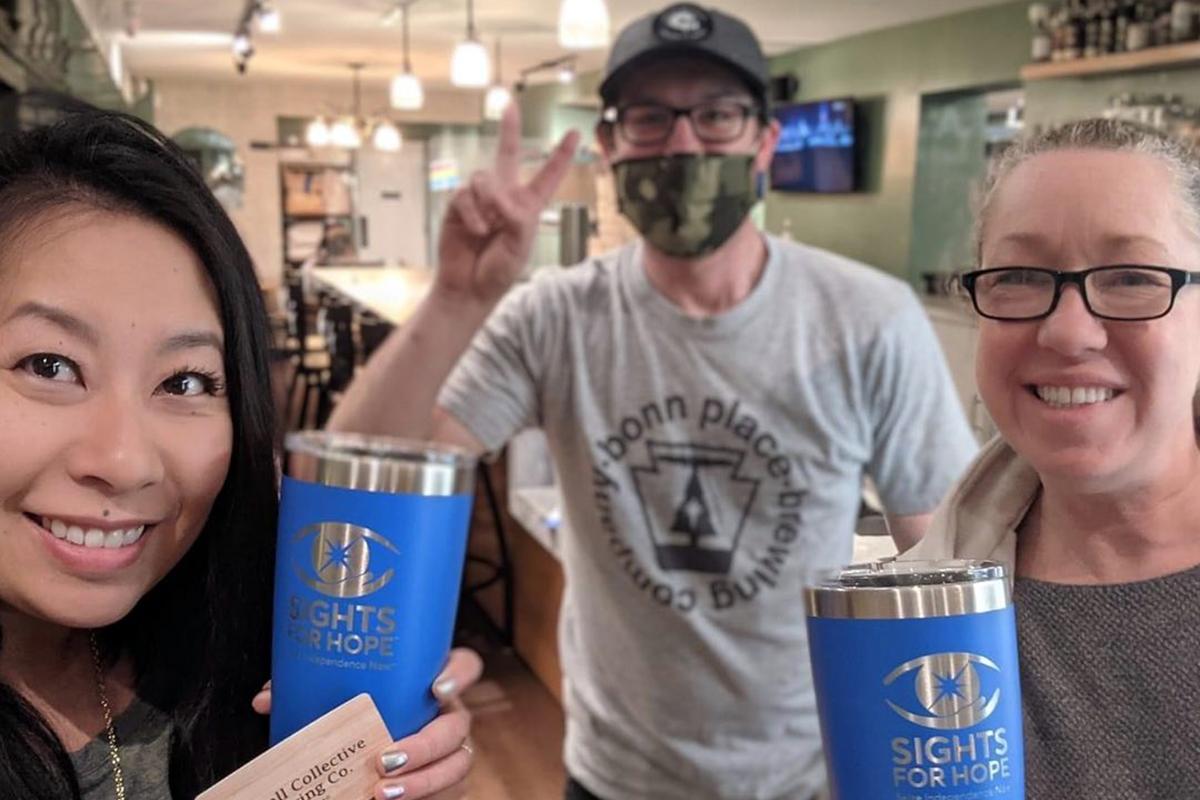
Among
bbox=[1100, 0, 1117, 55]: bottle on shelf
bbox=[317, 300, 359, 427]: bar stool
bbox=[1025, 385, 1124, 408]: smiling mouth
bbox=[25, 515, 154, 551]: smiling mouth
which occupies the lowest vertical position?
bbox=[317, 300, 359, 427]: bar stool

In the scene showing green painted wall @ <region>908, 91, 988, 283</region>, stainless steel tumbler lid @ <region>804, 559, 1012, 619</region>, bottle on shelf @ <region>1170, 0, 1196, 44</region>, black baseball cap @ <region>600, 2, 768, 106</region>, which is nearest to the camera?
stainless steel tumbler lid @ <region>804, 559, 1012, 619</region>

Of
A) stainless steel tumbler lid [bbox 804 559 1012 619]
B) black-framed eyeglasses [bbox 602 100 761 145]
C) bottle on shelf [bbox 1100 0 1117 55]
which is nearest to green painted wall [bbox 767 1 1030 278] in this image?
bottle on shelf [bbox 1100 0 1117 55]

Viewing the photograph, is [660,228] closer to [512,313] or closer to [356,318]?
[512,313]

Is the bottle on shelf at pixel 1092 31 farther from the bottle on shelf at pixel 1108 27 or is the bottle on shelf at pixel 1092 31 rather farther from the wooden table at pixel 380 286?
the wooden table at pixel 380 286

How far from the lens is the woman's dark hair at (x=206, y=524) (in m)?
0.80

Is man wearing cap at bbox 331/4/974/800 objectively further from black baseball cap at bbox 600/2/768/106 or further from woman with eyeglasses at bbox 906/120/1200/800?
woman with eyeglasses at bbox 906/120/1200/800

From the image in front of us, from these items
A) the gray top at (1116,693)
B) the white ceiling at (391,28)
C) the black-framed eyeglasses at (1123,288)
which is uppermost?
the white ceiling at (391,28)

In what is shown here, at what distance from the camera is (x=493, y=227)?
58.7 inches

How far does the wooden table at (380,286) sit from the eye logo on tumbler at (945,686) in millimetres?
4817

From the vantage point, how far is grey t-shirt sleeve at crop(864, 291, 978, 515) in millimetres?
1507

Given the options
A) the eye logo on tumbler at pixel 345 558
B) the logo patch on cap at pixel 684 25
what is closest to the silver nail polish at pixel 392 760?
the eye logo on tumbler at pixel 345 558

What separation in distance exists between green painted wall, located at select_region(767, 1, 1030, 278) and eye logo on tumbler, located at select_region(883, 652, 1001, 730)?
660 centimetres

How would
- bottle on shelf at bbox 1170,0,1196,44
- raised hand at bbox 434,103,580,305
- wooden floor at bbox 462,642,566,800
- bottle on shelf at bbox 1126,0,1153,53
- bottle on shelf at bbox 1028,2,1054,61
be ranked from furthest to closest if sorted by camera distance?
bottle on shelf at bbox 1028,2,1054,61, bottle on shelf at bbox 1126,0,1153,53, bottle on shelf at bbox 1170,0,1196,44, wooden floor at bbox 462,642,566,800, raised hand at bbox 434,103,580,305

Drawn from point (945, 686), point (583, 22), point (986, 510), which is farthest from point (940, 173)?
point (945, 686)
